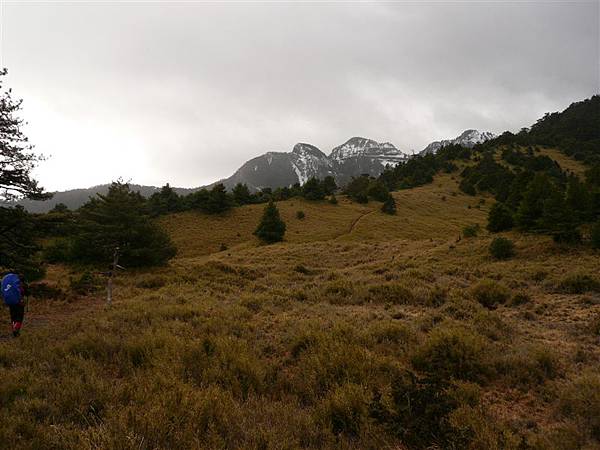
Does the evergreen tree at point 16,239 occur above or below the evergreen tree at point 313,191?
below

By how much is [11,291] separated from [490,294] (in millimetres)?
17068

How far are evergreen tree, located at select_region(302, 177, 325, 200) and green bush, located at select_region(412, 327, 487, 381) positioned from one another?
208 ft

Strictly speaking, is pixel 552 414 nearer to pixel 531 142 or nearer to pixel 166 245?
pixel 166 245

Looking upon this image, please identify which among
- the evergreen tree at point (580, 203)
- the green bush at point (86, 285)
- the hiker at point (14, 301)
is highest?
the evergreen tree at point (580, 203)

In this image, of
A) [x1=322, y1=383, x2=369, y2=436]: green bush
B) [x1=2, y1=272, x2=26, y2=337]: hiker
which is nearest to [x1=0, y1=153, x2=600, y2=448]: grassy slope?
[x1=322, y1=383, x2=369, y2=436]: green bush

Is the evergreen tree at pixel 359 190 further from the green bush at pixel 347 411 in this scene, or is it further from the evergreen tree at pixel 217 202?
the green bush at pixel 347 411

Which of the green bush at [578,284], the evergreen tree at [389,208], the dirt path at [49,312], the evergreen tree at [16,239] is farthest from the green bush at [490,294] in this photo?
the evergreen tree at [389,208]

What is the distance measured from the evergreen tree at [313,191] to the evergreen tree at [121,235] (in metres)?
45.8

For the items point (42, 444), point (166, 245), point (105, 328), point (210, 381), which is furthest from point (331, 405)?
point (166, 245)

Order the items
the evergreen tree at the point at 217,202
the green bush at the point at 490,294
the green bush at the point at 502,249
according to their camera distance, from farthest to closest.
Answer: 1. the evergreen tree at the point at 217,202
2. the green bush at the point at 502,249
3. the green bush at the point at 490,294

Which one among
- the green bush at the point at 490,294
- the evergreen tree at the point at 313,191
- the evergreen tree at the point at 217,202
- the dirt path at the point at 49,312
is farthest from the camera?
the evergreen tree at the point at 313,191

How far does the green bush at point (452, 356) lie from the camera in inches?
261

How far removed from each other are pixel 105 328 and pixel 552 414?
10.7 meters

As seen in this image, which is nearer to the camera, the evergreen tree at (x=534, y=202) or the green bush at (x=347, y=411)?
the green bush at (x=347, y=411)
